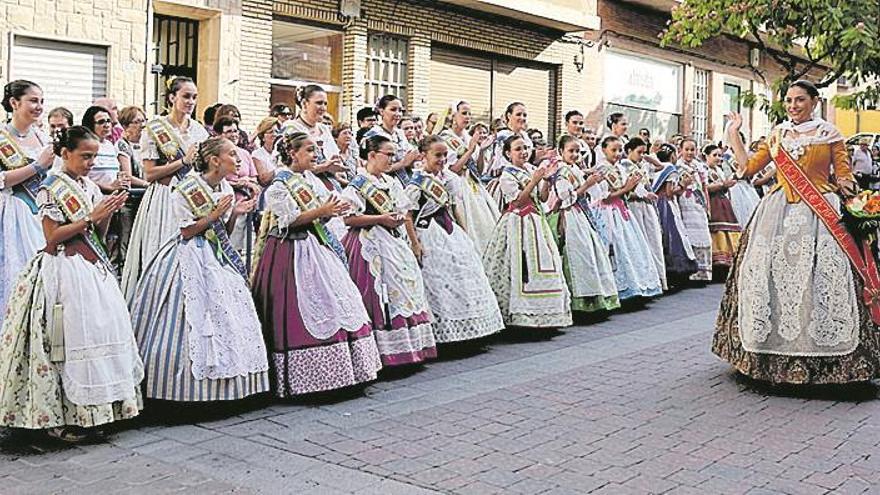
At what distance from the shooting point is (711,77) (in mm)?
23625

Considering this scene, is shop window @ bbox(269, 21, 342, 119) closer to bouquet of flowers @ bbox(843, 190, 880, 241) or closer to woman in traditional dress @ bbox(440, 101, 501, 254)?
woman in traditional dress @ bbox(440, 101, 501, 254)

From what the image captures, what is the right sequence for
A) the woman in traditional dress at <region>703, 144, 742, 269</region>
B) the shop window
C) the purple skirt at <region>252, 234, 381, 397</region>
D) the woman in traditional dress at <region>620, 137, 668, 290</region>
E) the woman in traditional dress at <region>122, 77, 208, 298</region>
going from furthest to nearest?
the shop window < the woman in traditional dress at <region>703, 144, 742, 269</region> < the woman in traditional dress at <region>620, 137, 668, 290</region> < the woman in traditional dress at <region>122, 77, 208, 298</region> < the purple skirt at <region>252, 234, 381, 397</region>

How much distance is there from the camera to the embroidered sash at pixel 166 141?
732cm

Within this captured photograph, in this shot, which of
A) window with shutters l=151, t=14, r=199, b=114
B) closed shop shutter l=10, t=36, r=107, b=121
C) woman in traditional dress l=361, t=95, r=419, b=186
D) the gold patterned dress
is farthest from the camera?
window with shutters l=151, t=14, r=199, b=114

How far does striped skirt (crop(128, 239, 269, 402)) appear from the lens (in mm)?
5812

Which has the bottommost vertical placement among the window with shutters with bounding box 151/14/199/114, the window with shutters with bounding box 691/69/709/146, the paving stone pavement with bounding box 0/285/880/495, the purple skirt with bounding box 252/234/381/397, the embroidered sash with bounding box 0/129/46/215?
the paving stone pavement with bounding box 0/285/880/495

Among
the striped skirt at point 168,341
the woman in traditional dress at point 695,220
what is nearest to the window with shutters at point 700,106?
the woman in traditional dress at point 695,220

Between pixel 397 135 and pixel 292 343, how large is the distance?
10.5ft

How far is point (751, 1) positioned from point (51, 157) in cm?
919

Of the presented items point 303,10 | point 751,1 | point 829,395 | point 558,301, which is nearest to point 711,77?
point 751,1

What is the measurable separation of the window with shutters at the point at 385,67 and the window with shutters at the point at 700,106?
983 cm

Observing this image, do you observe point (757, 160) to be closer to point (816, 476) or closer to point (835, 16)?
point (816, 476)

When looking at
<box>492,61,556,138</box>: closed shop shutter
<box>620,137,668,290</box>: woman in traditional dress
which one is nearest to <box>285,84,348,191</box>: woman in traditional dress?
<box>620,137,668,290</box>: woman in traditional dress

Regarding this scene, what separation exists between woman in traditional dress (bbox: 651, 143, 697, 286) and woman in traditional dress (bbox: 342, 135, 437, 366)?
18.2 ft
